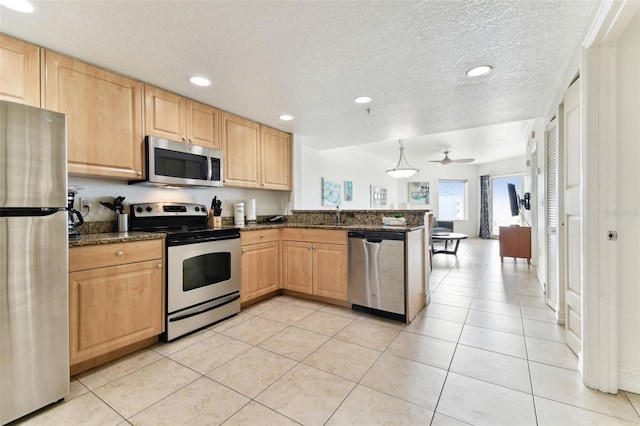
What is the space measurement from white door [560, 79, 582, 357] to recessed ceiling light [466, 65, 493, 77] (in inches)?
22.9

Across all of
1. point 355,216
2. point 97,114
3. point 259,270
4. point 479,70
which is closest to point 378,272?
point 355,216

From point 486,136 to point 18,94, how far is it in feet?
21.3

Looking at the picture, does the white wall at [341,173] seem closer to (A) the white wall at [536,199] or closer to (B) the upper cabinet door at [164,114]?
(B) the upper cabinet door at [164,114]

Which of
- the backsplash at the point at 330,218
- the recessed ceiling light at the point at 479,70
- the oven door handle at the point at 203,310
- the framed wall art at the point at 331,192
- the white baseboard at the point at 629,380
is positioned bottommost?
the white baseboard at the point at 629,380

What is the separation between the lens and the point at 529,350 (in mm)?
2137

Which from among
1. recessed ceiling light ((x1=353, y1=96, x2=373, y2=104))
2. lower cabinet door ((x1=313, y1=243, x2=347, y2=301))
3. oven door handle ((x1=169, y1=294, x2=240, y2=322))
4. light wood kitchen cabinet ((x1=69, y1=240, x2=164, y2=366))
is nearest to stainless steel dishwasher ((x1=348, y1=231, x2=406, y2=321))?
lower cabinet door ((x1=313, y1=243, x2=347, y2=301))

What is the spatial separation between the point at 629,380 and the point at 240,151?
144 inches

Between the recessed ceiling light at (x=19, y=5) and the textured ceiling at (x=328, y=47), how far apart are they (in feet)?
0.16

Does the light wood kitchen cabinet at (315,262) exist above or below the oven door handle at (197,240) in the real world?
below

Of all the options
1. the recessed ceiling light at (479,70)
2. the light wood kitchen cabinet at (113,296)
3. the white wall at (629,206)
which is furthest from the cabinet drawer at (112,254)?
the white wall at (629,206)

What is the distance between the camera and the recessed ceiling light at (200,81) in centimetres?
240

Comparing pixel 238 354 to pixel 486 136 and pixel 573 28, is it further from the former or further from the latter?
pixel 486 136

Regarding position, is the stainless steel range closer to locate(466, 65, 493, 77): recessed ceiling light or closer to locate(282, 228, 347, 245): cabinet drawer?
locate(282, 228, 347, 245): cabinet drawer

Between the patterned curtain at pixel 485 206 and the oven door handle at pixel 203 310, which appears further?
the patterned curtain at pixel 485 206
